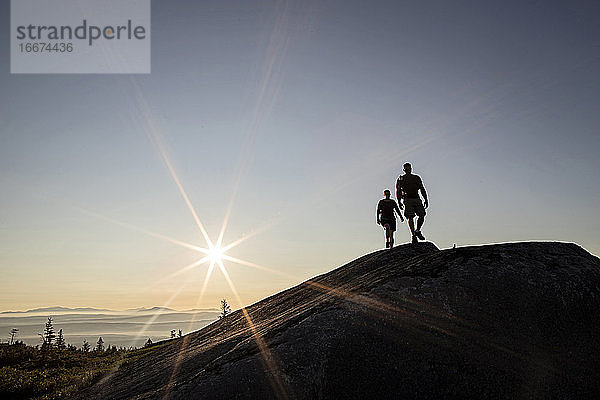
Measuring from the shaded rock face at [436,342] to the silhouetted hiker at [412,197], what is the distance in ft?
16.8

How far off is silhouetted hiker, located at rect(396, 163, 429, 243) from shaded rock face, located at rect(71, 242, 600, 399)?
5.13 metres

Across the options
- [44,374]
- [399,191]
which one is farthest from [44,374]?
[399,191]

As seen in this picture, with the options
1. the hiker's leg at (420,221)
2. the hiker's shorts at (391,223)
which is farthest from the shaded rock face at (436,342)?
the hiker's shorts at (391,223)

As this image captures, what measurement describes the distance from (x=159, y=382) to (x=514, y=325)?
597cm

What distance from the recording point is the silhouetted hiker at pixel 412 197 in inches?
525

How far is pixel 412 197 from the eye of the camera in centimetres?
1345

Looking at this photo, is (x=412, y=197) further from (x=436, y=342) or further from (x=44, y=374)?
(x=44, y=374)

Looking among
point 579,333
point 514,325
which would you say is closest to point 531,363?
point 514,325

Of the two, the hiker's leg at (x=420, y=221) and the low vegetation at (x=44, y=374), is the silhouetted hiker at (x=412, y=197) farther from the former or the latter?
the low vegetation at (x=44, y=374)

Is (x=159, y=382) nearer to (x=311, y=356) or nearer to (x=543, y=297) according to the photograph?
(x=311, y=356)

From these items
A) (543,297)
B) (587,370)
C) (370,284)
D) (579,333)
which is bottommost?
(587,370)

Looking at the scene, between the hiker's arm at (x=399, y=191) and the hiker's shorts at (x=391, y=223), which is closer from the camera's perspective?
the hiker's arm at (x=399, y=191)

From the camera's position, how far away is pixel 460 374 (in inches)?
261

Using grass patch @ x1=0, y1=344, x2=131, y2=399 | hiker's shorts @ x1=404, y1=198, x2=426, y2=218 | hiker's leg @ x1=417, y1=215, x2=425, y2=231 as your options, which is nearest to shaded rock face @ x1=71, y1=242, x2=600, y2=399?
hiker's leg @ x1=417, y1=215, x2=425, y2=231
